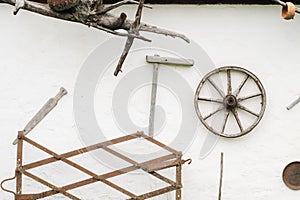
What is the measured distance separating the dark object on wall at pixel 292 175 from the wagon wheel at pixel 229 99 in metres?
0.44

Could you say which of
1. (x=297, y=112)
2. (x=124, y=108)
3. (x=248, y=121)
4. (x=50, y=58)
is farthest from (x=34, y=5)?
(x=297, y=112)

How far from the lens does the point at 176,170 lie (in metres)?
3.94

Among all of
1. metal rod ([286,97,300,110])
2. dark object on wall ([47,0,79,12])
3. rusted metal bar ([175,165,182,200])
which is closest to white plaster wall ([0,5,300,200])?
metal rod ([286,97,300,110])

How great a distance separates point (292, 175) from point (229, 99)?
75 cm

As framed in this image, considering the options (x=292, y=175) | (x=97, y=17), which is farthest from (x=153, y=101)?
(x=292, y=175)

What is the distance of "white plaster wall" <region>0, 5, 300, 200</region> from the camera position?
4.14m

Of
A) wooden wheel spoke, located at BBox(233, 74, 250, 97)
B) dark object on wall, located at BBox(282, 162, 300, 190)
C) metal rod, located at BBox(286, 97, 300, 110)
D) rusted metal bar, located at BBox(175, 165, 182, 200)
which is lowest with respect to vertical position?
rusted metal bar, located at BBox(175, 165, 182, 200)

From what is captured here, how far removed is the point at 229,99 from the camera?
414cm

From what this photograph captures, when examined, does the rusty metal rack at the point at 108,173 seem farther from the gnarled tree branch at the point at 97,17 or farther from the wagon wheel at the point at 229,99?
the gnarled tree branch at the point at 97,17

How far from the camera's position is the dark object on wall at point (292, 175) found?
4.20 meters

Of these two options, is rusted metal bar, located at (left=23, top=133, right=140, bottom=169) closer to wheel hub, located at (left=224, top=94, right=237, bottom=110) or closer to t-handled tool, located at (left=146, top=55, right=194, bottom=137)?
t-handled tool, located at (left=146, top=55, right=194, bottom=137)

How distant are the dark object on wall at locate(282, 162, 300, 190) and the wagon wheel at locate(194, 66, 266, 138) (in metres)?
0.44

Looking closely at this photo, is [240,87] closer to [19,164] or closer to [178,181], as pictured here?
[178,181]

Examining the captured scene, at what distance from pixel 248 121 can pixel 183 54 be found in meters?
0.70
